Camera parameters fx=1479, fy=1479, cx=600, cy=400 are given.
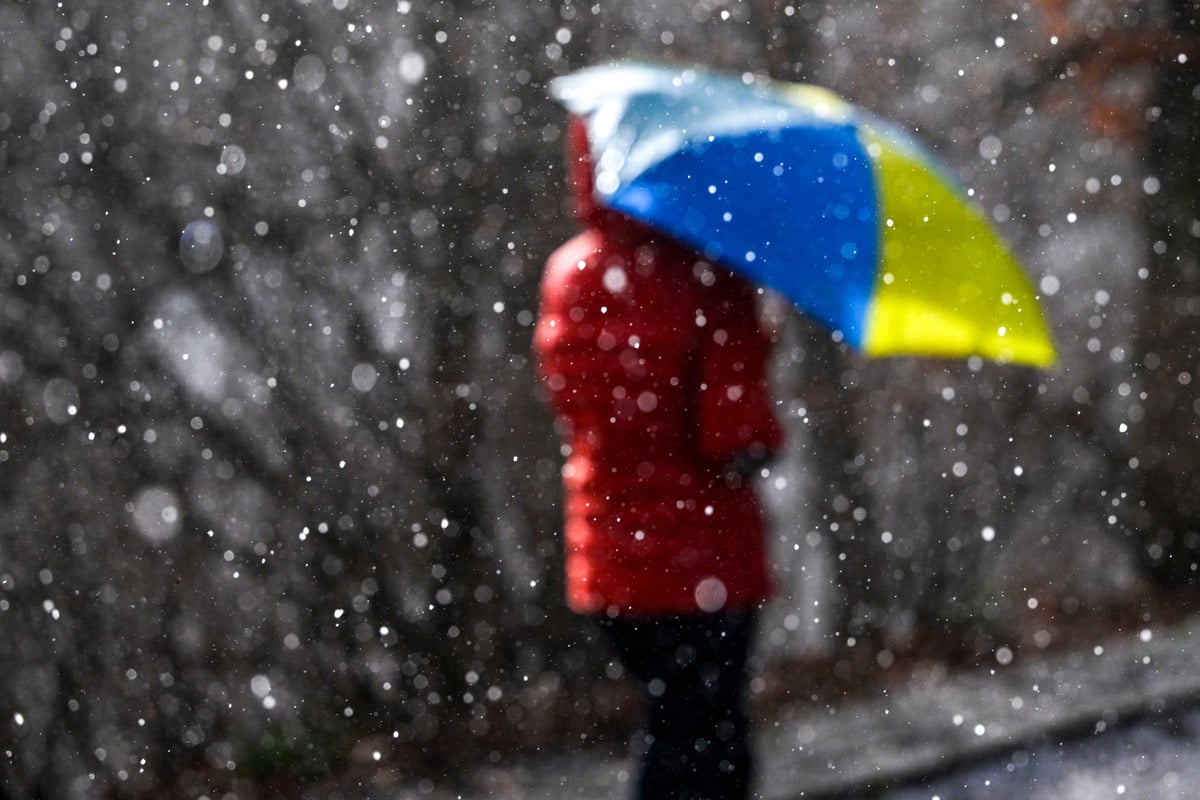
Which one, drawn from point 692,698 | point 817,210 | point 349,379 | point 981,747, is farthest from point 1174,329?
point 692,698

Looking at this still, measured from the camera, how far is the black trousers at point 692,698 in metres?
3.24

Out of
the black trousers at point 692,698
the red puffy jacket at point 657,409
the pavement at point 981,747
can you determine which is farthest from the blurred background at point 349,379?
the red puffy jacket at point 657,409

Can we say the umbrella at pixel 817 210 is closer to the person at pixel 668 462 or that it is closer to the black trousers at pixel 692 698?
the person at pixel 668 462

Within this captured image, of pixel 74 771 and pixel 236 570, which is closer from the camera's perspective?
pixel 74 771

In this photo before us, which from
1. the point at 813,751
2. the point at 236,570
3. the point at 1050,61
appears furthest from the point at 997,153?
the point at 236,570

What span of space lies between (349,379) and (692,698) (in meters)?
2.71

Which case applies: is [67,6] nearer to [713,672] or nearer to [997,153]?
[713,672]

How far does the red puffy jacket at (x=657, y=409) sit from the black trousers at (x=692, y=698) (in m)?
0.06

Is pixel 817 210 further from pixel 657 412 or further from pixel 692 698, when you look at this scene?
pixel 692 698

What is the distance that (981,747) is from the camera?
511 cm

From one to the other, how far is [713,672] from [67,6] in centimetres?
344

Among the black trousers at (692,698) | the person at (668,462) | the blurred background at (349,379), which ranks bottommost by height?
the black trousers at (692,698)

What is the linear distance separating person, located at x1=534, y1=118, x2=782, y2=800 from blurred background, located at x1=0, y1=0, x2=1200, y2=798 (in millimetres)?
2344

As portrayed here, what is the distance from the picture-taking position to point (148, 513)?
5195 millimetres
